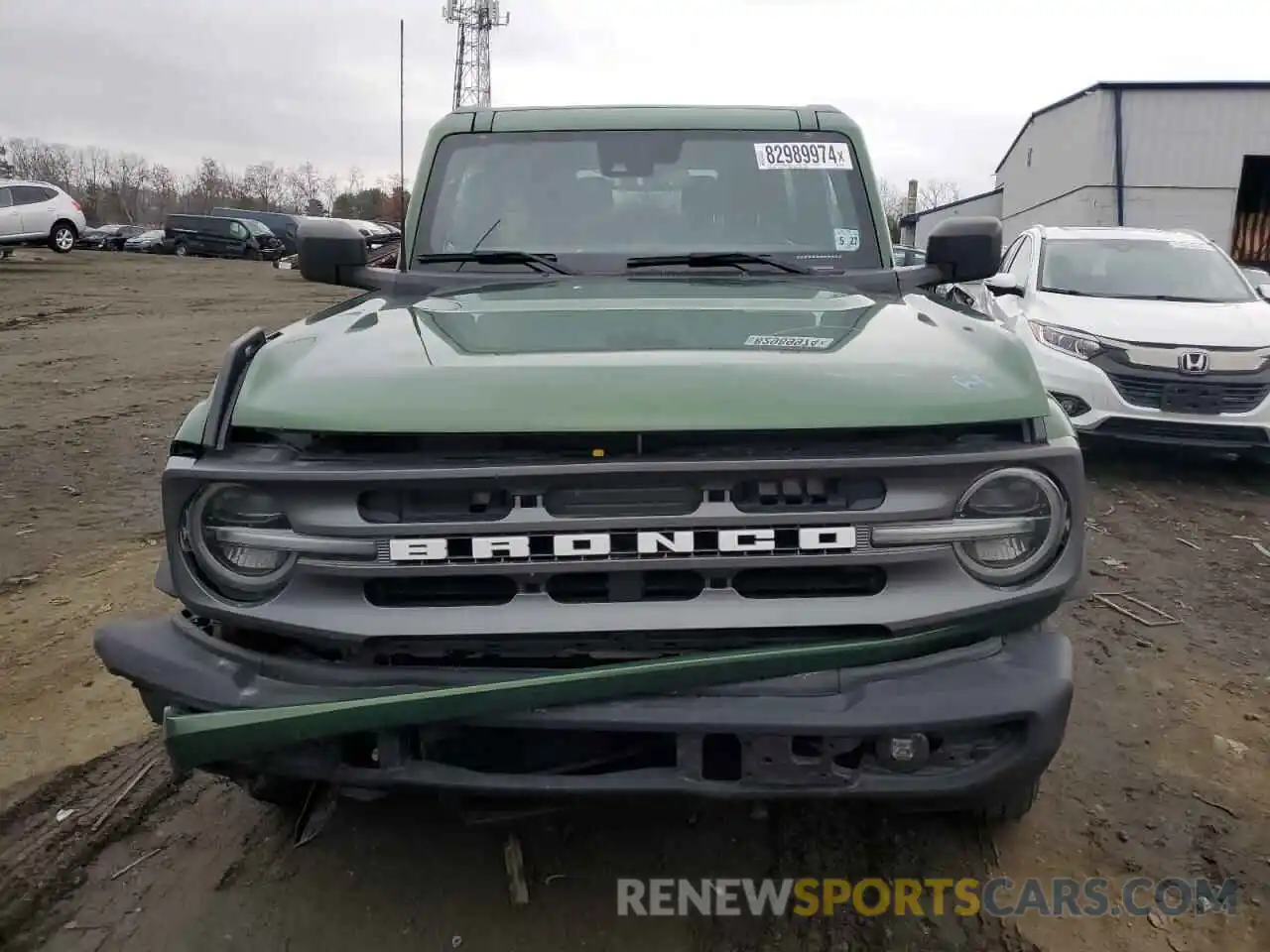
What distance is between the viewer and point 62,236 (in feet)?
84.2

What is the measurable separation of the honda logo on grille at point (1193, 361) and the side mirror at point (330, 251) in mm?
5257

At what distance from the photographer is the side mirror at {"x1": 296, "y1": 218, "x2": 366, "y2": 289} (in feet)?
11.5

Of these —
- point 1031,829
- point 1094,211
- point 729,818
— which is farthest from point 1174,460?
point 1094,211

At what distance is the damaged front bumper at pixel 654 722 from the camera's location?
189 cm

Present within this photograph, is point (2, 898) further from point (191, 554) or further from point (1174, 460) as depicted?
point (1174, 460)

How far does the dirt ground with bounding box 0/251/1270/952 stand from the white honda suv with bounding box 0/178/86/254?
80.0 feet

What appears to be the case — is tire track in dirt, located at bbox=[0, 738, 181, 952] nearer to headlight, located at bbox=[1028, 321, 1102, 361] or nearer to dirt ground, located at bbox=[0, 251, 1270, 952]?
dirt ground, located at bbox=[0, 251, 1270, 952]

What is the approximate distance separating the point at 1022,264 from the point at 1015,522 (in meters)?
6.99

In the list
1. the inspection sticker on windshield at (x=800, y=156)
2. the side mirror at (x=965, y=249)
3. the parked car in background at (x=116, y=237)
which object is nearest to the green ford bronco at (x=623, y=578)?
the side mirror at (x=965, y=249)

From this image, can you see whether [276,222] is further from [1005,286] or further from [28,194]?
[1005,286]

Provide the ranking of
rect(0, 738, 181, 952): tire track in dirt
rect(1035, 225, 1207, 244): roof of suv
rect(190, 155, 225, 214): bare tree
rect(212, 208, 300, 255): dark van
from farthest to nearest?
1. rect(190, 155, 225, 214): bare tree
2. rect(212, 208, 300, 255): dark van
3. rect(1035, 225, 1207, 244): roof of suv
4. rect(0, 738, 181, 952): tire track in dirt

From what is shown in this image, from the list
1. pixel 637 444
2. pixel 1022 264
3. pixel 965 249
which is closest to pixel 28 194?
pixel 1022 264

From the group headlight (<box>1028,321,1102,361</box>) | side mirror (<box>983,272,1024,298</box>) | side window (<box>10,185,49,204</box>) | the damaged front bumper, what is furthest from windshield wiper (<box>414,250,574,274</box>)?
side window (<box>10,185,49,204</box>)

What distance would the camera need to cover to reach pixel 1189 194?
2325cm
